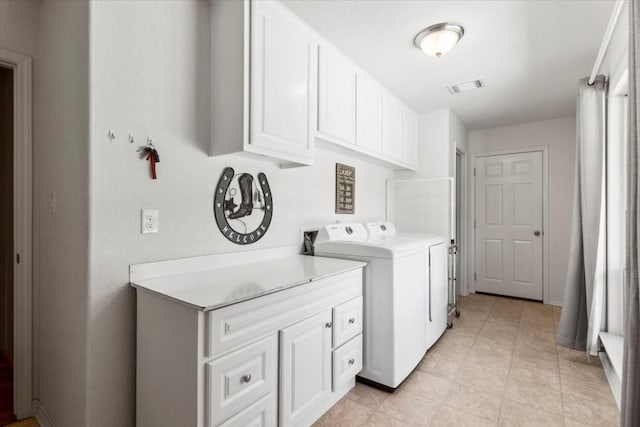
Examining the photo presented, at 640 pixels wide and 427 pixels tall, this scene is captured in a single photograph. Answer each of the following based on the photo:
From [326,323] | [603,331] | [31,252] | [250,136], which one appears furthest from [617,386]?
[31,252]

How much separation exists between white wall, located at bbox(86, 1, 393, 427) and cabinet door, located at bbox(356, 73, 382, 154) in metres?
1.21

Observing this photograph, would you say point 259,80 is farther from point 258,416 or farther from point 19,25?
point 258,416

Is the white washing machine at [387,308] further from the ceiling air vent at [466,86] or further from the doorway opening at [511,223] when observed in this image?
the doorway opening at [511,223]

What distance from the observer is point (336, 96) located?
7.65 feet

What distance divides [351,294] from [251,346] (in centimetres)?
83

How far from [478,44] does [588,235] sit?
1687 mm

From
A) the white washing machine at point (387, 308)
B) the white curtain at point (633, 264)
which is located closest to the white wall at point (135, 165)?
the white washing machine at point (387, 308)

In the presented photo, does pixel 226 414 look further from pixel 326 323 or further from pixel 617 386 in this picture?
pixel 617 386

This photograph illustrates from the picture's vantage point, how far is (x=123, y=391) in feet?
4.76

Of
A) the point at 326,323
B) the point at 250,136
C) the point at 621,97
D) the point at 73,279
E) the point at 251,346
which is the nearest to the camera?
the point at 251,346

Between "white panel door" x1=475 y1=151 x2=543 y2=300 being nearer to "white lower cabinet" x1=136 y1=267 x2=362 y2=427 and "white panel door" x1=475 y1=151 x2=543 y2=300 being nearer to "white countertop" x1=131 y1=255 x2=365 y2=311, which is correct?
"white countertop" x1=131 y1=255 x2=365 y2=311

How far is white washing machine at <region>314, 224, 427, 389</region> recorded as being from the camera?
6.64 feet

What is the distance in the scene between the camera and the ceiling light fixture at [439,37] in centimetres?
199

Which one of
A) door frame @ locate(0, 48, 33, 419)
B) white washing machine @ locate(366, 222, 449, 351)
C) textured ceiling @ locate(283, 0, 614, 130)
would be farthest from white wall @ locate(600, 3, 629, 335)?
door frame @ locate(0, 48, 33, 419)
